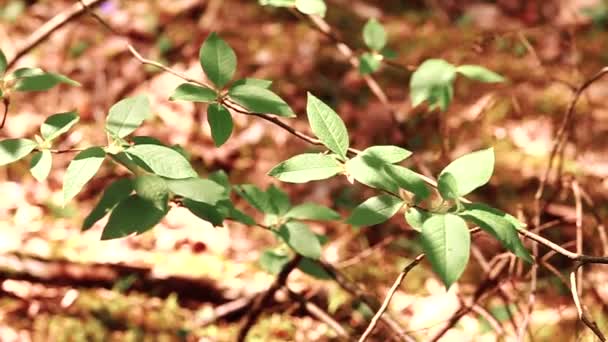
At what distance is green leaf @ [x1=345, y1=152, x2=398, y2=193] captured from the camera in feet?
3.27

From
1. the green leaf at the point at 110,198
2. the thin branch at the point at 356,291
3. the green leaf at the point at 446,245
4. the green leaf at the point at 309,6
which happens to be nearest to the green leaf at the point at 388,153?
the green leaf at the point at 446,245

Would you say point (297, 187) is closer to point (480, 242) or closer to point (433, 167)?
point (433, 167)

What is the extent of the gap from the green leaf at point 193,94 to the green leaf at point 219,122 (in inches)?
0.9

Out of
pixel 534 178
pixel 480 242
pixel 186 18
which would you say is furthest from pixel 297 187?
Answer: pixel 186 18

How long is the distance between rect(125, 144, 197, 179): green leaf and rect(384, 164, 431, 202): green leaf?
38cm

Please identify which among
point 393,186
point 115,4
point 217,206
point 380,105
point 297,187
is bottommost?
point 297,187

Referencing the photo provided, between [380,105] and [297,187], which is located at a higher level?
[380,105]

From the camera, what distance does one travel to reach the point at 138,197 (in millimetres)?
1280

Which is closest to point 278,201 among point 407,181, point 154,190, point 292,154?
point 154,190

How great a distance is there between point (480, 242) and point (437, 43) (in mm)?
1569

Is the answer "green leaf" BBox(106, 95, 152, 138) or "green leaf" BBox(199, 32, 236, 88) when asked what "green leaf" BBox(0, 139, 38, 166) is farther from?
"green leaf" BBox(199, 32, 236, 88)

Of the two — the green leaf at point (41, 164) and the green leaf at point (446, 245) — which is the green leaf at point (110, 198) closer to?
the green leaf at point (41, 164)

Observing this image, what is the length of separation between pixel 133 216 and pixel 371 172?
561 mm

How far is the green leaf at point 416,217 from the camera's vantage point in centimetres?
99
